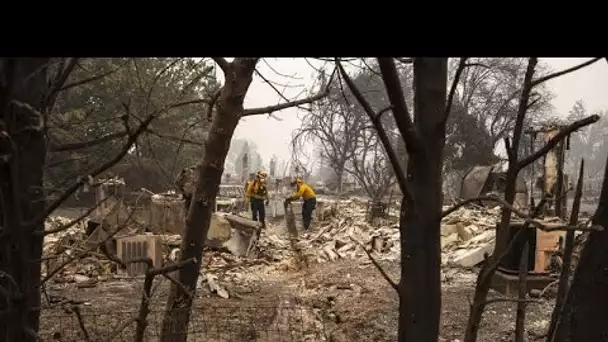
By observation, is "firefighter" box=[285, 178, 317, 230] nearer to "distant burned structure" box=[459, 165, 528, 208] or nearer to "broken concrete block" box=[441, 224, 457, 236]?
"broken concrete block" box=[441, 224, 457, 236]

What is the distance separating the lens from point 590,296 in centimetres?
299

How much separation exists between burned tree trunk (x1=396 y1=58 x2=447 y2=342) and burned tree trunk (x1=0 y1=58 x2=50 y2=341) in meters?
1.85

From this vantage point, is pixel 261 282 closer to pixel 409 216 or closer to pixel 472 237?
pixel 472 237

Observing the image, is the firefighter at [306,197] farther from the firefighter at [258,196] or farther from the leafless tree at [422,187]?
the leafless tree at [422,187]

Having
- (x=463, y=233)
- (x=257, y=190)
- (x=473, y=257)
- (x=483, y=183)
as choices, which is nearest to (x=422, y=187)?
(x=473, y=257)

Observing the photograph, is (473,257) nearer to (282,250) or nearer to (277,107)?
(282,250)

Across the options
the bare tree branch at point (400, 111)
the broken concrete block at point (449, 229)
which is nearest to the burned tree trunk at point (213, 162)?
the bare tree branch at point (400, 111)

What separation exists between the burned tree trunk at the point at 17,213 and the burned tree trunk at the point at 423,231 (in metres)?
1.85

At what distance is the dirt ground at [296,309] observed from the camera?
6949 mm

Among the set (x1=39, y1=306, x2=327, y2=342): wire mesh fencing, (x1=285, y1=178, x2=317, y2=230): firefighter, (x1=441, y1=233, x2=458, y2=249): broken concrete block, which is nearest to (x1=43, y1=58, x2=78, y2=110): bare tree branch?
(x1=39, y1=306, x2=327, y2=342): wire mesh fencing

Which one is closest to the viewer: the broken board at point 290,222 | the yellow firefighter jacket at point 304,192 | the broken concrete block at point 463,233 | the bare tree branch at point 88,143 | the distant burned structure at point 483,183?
the bare tree branch at point 88,143

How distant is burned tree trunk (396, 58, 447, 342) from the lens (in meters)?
2.89

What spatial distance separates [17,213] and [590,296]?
2.99 metres

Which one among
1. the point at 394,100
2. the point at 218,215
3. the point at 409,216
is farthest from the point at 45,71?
the point at 218,215
